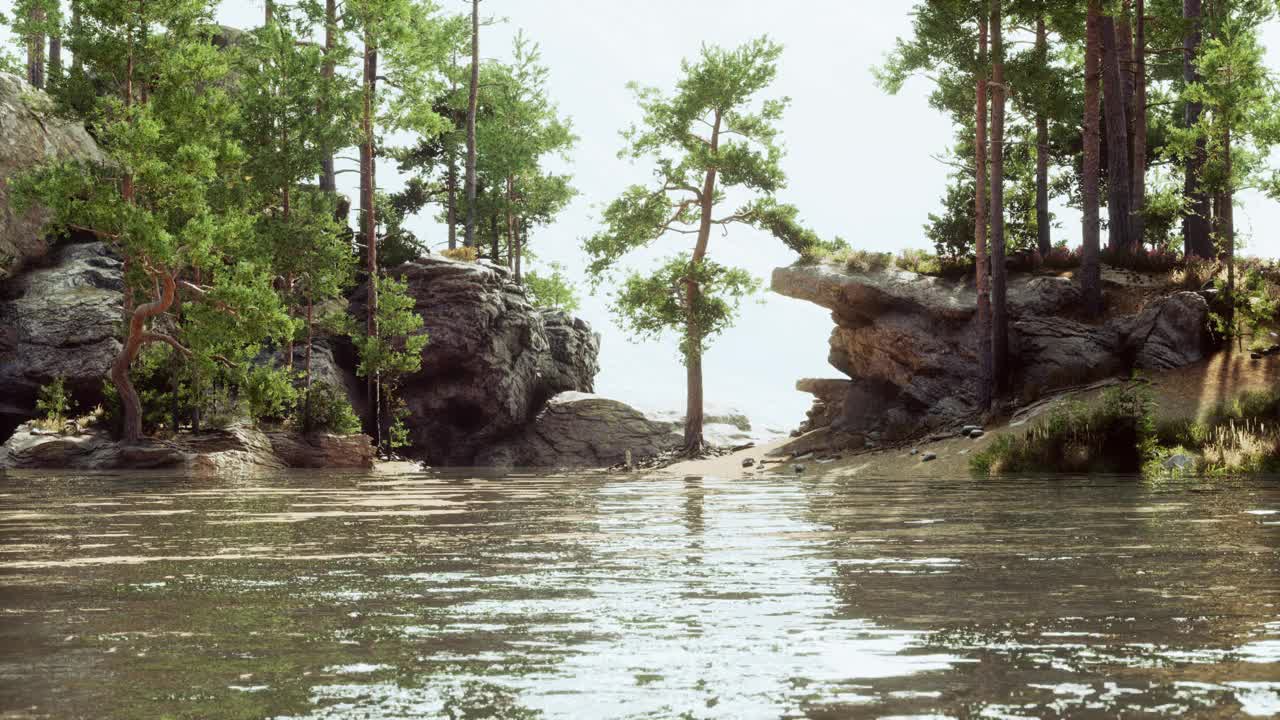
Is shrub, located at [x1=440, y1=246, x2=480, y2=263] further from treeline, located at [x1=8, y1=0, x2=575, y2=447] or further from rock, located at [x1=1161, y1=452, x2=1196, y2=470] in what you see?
rock, located at [x1=1161, y1=452, x2=1196, y2=470]

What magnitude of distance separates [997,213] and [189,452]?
61.1 ft

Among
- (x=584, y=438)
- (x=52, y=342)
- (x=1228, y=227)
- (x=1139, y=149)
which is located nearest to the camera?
(x=1228, y=227)

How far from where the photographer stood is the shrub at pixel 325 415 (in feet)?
97.3

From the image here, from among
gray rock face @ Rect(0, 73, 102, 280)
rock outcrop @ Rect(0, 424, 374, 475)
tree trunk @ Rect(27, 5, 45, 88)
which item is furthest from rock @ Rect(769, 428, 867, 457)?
tree trunk @ Rect(27, 5, 45, 88)

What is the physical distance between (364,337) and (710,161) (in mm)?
10842

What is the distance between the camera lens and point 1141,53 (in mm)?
31375

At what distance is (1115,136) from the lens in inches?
1122

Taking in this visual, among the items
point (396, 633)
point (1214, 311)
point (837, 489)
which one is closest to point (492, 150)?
point (1214, 311)

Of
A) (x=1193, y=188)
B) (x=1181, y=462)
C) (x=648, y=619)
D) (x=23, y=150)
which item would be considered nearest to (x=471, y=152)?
(x=23, y=150)

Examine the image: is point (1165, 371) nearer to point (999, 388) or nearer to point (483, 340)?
point (999, 388)

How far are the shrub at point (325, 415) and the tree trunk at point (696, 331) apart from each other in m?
9.42

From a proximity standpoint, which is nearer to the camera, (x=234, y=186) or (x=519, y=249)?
(x=234, y=186)

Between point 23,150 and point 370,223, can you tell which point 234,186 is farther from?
point 23,150

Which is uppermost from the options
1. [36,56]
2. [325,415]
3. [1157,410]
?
[36,56]
